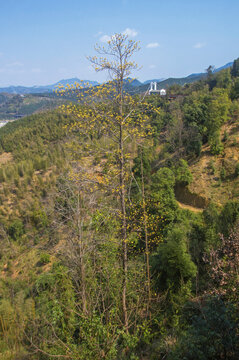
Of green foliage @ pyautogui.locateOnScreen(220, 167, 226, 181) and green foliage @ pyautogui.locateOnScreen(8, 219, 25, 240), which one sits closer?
green foliage @ pyautogui.locateOnScreen(220, 167, 226, 181)

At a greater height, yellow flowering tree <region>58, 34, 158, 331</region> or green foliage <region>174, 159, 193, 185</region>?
yellow flowering tree <region>58, 34, 158, 331</region>

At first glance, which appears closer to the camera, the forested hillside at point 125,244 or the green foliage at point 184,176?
the forested hillside at point 125,244

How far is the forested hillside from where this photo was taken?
5172mm

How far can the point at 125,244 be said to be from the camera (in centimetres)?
620

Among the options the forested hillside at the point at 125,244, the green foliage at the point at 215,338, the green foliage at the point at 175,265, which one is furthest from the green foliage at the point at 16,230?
the green foliage at the point at 215,338

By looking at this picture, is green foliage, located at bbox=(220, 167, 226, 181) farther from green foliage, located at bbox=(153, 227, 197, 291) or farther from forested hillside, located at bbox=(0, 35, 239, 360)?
green foliage, located at bbox=(153, 227, 197, 291)

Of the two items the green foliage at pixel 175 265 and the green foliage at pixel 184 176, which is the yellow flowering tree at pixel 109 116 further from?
the green foliage at pixel 184 176

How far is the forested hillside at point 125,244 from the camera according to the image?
17.0ft

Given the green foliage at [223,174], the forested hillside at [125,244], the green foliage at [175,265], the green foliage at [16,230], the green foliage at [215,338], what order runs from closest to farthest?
the green foliage at [215,338] → the forested hillside at [125,244] → the green foliage at [175,265] → the green foliage at [223,174] → the green foliage at [16,230]

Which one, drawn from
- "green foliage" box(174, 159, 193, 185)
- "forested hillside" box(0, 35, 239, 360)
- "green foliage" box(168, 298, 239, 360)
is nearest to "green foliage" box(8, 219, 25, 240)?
"forested hillside" box(0, 35, 239, 360)

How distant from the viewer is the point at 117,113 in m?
6.14

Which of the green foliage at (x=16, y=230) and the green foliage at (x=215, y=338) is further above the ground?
the green foliage at (x=215, y=338)

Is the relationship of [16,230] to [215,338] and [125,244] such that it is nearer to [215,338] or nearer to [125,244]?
[125,244]

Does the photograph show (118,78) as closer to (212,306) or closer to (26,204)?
(212,306)
